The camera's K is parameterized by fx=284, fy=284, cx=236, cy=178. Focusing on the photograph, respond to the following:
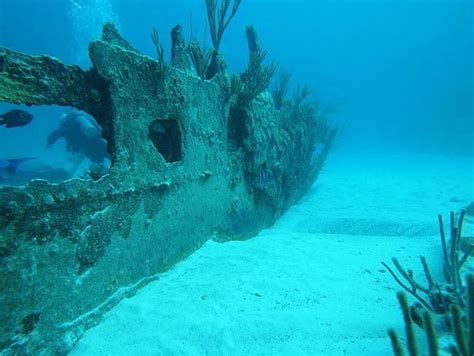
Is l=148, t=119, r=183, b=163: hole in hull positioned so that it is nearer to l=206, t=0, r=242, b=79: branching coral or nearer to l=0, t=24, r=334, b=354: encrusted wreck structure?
l=0, t=24, r=334, b=354: encrusted wreck structure

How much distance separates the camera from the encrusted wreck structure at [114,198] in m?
2.05

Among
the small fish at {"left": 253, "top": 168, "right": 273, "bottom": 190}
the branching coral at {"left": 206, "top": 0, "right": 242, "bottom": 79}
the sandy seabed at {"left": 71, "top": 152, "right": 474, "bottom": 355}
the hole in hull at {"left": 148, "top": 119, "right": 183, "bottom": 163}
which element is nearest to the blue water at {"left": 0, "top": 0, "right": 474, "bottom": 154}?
the small fish at {"left": 253, "top": 168, "right": 273, "bottom": 190}

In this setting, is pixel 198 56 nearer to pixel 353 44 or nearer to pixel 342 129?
pixel 342 129

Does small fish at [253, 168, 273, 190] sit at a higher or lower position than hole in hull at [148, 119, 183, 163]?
lower

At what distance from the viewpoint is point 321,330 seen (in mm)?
2646

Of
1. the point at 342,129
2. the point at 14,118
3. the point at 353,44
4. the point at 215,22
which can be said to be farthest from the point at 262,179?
the point at 353,44

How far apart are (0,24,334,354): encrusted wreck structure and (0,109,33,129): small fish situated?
91cm

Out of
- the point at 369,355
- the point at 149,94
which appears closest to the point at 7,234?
the point at 149,94

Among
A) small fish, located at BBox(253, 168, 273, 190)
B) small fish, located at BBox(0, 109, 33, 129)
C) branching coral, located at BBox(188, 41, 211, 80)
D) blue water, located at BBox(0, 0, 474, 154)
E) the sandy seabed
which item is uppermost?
blue water, located at BBox(0, 0, 474, 154)

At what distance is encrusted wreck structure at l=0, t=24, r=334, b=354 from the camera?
2047mm

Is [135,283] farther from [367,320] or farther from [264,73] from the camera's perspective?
[264,73]

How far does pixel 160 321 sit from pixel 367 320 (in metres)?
2.02

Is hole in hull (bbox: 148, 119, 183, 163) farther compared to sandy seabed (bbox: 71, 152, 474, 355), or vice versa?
hole in hull (bbox: 148, 119, 183, 163)

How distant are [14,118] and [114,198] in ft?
4.73
